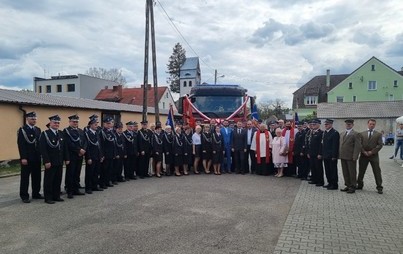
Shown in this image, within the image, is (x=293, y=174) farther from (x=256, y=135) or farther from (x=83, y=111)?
(x=83, y=111)

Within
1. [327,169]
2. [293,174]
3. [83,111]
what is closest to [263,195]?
[327,169]

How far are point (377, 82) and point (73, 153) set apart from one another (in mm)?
50664

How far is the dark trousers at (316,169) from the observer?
9633 millimetres

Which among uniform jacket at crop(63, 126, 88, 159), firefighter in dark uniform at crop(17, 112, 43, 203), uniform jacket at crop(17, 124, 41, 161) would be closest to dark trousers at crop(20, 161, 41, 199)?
firefighter in dark uniform at crop(17, 112, 43, 203)

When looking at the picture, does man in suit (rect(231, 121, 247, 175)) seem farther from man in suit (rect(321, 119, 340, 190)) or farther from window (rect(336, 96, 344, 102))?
window (rect(336, 96, 344, 102))

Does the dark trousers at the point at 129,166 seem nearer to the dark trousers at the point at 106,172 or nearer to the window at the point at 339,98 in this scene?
the dark trousers at the point at 106,172

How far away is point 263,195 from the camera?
8211 millimetres

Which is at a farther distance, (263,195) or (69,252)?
(263,195)

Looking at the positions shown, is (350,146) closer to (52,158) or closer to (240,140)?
(240,140)

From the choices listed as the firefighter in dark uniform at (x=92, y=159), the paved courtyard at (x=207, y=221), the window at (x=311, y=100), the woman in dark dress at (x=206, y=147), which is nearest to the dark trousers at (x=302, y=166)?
the paved courtyard at (x=207, y=221)

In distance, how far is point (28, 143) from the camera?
7.63 metres

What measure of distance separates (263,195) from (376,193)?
9.81 feet

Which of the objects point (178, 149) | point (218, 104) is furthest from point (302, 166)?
point (218, 104)

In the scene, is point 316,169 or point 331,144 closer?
point 331,144
